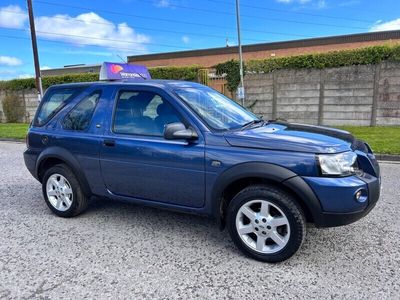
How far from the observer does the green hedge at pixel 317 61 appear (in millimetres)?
11555

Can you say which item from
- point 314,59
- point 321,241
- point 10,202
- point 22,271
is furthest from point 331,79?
point 22,271

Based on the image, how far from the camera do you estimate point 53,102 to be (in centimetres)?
484

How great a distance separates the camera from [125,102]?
13.6ft

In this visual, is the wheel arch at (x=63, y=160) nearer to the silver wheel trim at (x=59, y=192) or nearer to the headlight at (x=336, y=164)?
the silver wheel trim at (x=59, y=192)

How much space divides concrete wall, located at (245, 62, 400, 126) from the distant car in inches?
351

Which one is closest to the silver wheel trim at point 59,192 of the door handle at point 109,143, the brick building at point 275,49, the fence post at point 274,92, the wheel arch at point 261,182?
the door handle at point 109,143

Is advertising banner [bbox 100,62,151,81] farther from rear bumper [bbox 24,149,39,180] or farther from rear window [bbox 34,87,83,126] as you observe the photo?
rear bumper [bbox 24,149,39,180]

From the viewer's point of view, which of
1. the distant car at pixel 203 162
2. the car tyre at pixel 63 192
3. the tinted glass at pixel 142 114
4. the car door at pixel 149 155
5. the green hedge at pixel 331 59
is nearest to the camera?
the distant car at pixel 203 162

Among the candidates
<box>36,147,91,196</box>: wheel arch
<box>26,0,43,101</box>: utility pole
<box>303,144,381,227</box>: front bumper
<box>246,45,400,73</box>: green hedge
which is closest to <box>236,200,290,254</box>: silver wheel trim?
<box>303,144,381,227</box>: front bumper

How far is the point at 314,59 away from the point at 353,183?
10307 millimetres

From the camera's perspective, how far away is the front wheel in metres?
3.21

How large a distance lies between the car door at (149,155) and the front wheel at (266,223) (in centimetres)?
44

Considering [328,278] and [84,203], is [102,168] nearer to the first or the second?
[84,203]

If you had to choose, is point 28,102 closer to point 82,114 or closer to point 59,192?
point 59,192
